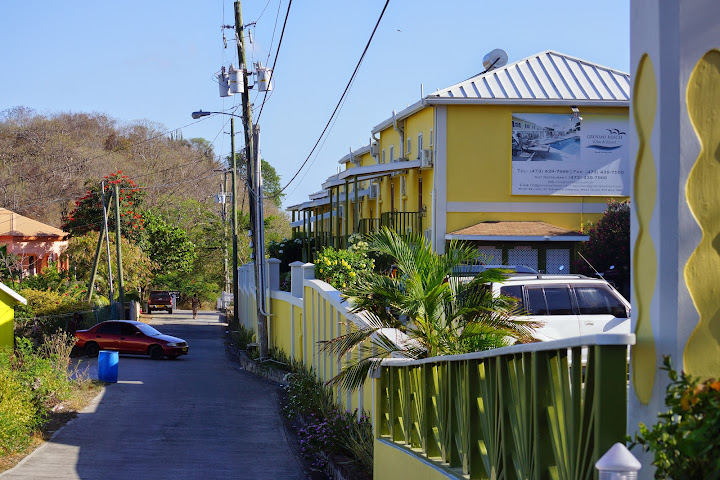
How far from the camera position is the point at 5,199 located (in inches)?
2881

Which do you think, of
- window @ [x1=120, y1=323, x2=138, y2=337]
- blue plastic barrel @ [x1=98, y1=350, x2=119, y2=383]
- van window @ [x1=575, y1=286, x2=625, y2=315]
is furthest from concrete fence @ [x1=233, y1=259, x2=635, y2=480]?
window @ [x1=120, y1=323, x2=138, y2=337]

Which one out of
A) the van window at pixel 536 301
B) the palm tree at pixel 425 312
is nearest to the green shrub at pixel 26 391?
the palm tree at pixel 425 312

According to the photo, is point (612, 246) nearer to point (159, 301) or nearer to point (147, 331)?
point (147, 331)

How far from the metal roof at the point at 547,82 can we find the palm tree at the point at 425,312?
16.3 m

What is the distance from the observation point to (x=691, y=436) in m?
2.62

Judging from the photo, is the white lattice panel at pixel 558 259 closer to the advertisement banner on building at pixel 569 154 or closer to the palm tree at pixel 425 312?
the advertisement banner on building at pixel 569 154

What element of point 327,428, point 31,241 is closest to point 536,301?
point 327,428

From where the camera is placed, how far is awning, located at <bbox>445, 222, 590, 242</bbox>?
2497 centimetres

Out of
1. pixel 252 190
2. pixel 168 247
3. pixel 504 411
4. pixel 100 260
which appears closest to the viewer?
pixel 504 411

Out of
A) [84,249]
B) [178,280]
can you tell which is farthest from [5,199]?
[84,249]

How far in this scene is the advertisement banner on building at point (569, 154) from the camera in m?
26.3

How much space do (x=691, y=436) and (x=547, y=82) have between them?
25.4 metres

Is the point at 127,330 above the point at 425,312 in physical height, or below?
below

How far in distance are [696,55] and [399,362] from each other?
505 cm
